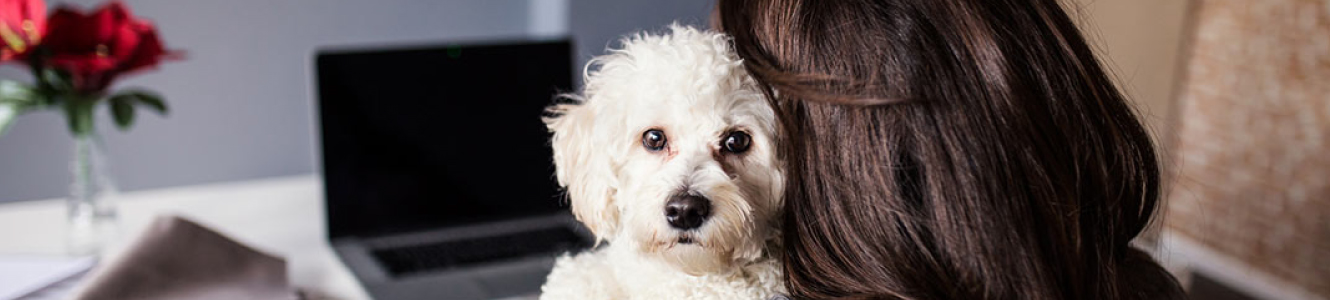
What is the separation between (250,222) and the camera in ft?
4.47

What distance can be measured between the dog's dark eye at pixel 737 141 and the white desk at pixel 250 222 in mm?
666

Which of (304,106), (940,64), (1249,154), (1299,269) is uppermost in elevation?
(940,64)

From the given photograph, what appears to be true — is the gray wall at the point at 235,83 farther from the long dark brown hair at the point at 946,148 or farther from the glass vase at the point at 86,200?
the long dark brown hair at the point at 946,148

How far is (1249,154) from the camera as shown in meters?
1.18

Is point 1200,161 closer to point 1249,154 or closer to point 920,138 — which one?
point 1249,154

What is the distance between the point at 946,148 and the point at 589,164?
0.26m

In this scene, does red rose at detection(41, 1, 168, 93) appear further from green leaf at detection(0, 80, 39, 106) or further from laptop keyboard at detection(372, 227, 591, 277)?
laptop keyboard at detection(372, 227, 591, 277)

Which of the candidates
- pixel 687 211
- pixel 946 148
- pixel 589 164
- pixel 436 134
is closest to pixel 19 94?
pixel 436 134

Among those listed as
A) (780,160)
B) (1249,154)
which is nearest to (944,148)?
(780,160)

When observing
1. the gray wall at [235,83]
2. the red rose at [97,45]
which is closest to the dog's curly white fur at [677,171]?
the red rose at [97,45]

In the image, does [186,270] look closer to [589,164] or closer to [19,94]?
[19,94]

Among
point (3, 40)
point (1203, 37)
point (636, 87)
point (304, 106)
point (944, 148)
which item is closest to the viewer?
point (944, 148)

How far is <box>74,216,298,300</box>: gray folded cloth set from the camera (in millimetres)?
913

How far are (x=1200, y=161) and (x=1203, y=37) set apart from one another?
0.16 metres
